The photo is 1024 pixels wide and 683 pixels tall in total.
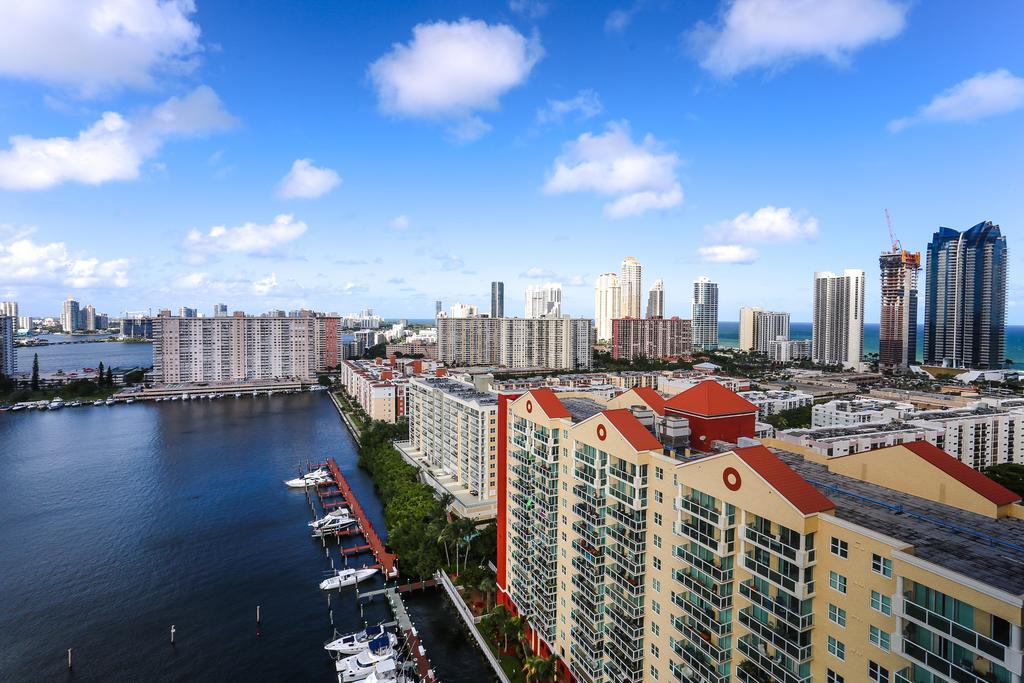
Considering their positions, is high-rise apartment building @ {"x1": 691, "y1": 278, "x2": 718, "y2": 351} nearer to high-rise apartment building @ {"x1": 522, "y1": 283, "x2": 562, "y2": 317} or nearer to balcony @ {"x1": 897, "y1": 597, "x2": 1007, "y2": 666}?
high-rise apartment building @ {"x1": 522, "y1": 283, "x2": 562, "y2": 317}

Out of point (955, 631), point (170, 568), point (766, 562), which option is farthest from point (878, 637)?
point (170, 568)

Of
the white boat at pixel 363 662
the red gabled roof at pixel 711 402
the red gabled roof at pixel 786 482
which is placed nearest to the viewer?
the red gabled roof at pixel 786 482

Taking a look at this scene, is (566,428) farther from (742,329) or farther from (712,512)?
(742,329)

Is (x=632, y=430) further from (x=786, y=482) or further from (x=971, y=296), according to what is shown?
(x=971, y=296)

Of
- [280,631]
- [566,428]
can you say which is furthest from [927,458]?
[280,631]

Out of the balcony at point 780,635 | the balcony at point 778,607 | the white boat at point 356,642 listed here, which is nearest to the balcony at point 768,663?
the balcony at point 780,635

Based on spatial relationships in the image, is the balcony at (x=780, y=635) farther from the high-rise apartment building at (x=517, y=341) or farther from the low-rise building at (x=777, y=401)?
the high-rise apartment building at (x=517, y=341)

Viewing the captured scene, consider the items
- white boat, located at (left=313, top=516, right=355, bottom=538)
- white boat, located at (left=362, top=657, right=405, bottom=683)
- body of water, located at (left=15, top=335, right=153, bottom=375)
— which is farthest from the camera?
body of water, located at (left=15, top=335, right=153, bottom=375)

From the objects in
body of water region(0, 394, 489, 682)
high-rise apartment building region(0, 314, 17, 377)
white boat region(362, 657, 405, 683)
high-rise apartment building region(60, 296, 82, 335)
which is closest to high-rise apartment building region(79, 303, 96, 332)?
high-rise apartment building region(60, 296, 82, 335)
